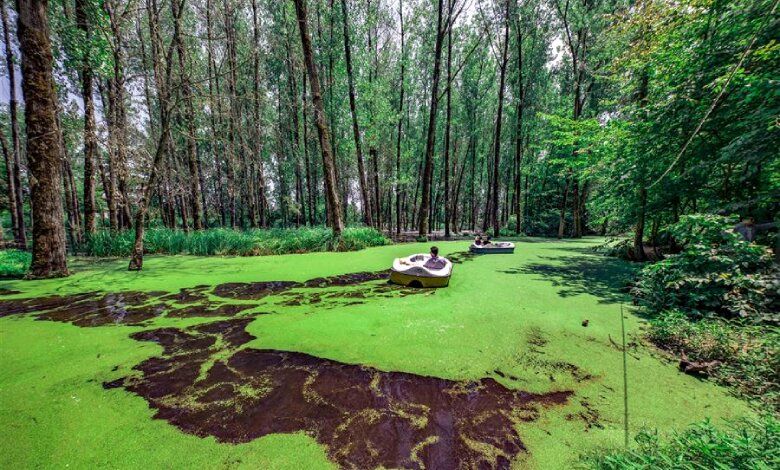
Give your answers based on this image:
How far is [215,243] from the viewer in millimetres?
8703

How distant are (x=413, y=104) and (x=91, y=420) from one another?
24.5 meters

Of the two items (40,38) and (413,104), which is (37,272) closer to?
(40,38)

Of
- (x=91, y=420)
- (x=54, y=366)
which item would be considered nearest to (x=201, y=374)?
(x=91, y=420)

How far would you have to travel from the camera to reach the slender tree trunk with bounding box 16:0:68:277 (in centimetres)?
487

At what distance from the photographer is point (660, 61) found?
218 inches

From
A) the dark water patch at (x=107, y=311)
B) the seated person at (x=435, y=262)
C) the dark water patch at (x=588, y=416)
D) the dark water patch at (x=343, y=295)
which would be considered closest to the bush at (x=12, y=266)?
the dark water patch at (x=107, y=311)

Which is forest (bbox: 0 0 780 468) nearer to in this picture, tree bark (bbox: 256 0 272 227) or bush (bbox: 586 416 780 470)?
bush (bbox: 586 416 780 470)

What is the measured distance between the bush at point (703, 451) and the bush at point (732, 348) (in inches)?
24.7

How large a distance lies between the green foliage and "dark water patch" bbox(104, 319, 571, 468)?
8.23 ft

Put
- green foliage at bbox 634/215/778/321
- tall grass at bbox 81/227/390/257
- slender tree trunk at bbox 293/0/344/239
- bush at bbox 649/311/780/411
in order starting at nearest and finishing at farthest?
bush at bbox 649/311/780/411, green foliage at bbox 634/215/778/321, tall grass at bbox 81/227/390/257, slender tree trunk at bbox 293/0/344/239

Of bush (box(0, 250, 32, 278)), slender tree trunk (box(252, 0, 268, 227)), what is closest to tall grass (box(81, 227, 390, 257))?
bush (box(0, 250, 32, 278))

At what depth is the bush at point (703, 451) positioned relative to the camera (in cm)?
148

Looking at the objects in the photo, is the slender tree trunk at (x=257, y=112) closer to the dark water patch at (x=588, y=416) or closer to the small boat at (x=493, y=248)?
the small boat at (x=493, y=248)

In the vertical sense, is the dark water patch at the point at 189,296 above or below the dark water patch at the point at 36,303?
below
